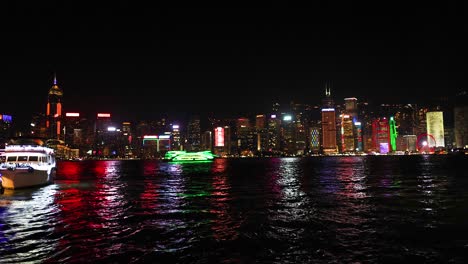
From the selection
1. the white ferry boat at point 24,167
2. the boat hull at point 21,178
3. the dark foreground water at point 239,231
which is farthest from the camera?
the white ferry boat at point 24,167

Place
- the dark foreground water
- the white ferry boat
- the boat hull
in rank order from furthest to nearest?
the white ferry boat → the boat hull → the dark foreground water

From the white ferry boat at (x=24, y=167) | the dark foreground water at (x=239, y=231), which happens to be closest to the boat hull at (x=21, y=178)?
the white ferry boat at (x=24, y=167)

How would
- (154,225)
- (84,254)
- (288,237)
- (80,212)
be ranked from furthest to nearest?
1. (80,212)
2. (154,225)
3. (288,237)
4. (84,254)

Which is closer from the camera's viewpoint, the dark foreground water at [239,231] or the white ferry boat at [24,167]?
the dark foreground water at [239,231]

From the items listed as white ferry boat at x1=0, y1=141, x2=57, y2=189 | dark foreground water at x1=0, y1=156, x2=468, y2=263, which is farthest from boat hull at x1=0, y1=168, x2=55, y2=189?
dark foreground water at x1=0, y1=156, x2=468, y2=263

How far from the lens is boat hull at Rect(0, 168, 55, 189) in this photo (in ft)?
133

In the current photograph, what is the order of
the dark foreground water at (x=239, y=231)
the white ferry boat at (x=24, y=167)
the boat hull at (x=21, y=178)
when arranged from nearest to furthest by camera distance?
the dark foreground water at (x=239, y=231) < the boat hull at (x=21, y=178) < the white ferry boat at (x=24, y=167)

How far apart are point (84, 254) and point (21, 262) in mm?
2164

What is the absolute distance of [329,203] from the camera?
2922 centimetres

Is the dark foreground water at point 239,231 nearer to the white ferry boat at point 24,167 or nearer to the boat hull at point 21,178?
the boat hull at point 21,178

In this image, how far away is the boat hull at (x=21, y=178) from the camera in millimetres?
40562

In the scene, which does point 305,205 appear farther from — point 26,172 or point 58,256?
point 26,172

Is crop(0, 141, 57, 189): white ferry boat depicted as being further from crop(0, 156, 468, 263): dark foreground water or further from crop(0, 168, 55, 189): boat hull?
crop(0, 156, 468, 263): dark foreground water

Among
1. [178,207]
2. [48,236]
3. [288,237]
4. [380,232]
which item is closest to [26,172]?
[178,207]
